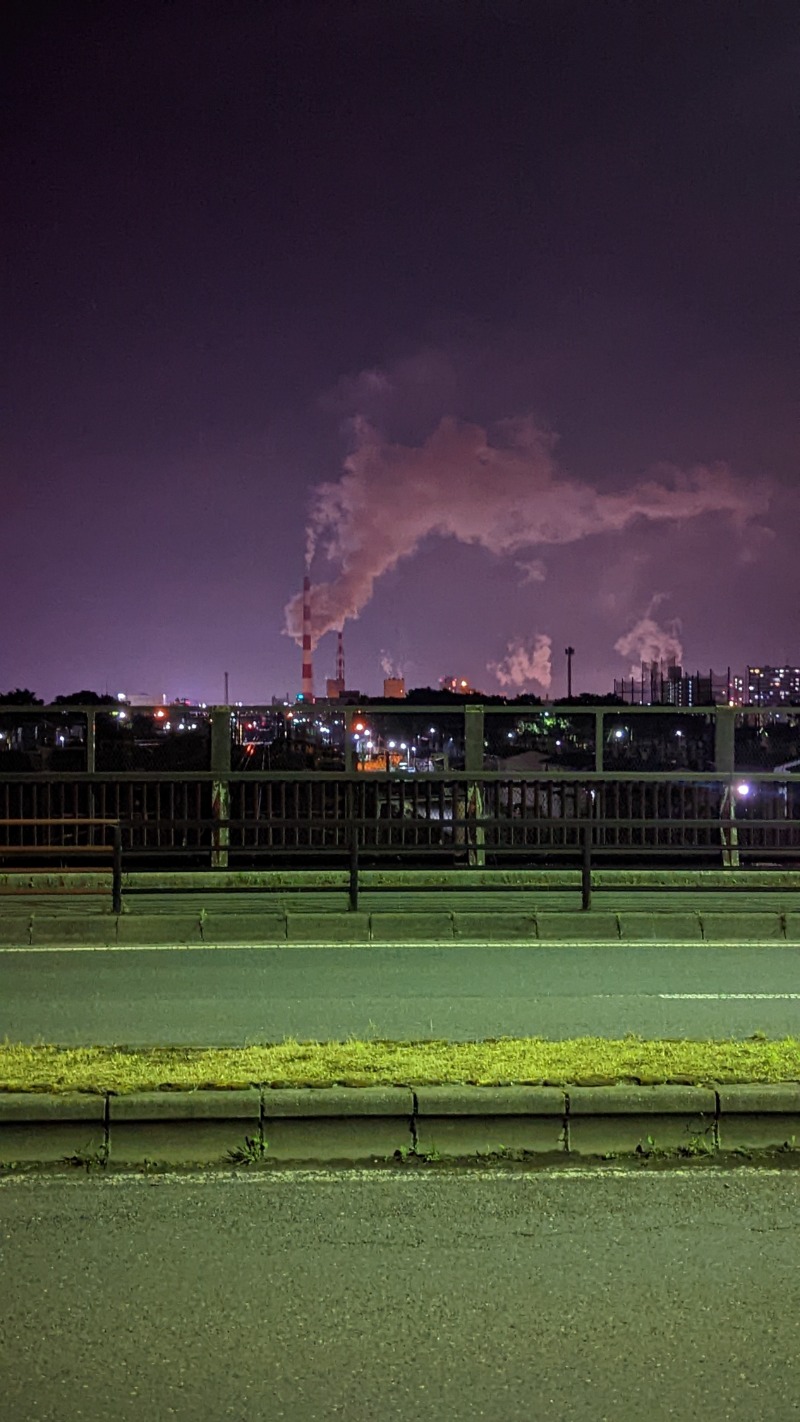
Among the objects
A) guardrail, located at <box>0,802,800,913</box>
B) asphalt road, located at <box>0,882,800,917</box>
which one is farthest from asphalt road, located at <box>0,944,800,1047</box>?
guardrail, located at <box>0,802,800,913</box>

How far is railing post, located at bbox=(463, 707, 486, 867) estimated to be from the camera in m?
17.4

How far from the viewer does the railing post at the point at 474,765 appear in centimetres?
1738

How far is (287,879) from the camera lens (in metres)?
17.1

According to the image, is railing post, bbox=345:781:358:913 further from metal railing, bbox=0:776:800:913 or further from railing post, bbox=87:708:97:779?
railing post, bbox=87:708:97:779

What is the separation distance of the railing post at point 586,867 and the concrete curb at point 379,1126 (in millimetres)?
7328

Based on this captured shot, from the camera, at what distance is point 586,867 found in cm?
1411

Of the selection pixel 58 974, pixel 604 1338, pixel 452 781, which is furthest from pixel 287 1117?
pixel 452 781

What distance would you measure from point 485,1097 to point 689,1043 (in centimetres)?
198

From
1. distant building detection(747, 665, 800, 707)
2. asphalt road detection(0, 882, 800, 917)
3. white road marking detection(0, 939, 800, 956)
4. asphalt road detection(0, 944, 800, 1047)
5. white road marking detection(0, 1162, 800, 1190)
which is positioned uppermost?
distant building detection(747, 665, 800, 707)

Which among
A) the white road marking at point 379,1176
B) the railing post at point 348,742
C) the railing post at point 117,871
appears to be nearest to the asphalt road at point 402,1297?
the white road marking at point 379,1176

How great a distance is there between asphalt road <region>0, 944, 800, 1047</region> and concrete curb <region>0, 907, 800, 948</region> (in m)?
0.48

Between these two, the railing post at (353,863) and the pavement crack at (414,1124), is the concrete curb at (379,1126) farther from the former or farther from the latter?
the railing post at (353,863)

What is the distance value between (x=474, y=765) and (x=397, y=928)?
413cm

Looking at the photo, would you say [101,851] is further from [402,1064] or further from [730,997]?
[402,1064]
